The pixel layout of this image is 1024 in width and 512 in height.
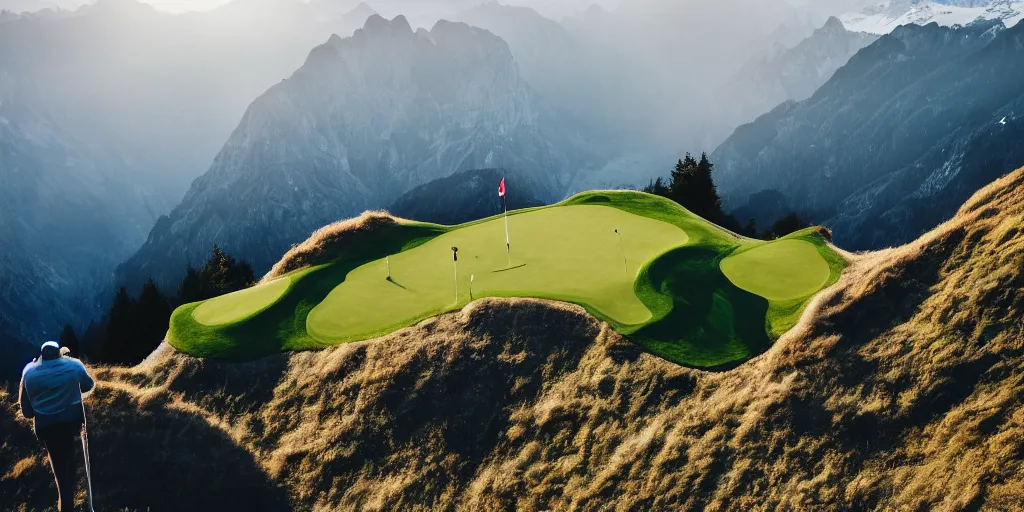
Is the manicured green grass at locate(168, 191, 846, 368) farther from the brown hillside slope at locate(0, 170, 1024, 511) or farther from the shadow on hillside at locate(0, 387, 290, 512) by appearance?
the shadow on hillside at locate(0, 387, 290, 512)

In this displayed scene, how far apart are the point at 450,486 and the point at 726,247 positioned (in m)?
15.2

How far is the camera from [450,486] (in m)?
16.3

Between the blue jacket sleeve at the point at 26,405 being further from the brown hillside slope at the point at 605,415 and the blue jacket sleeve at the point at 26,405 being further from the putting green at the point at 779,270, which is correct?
the putting green at the point at 779,270

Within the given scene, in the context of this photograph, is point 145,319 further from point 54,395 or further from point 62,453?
point 54,395

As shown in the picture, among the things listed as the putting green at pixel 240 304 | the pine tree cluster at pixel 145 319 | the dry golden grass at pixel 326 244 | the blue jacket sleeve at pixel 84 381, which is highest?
the pine tree cluster at pixel 145 319

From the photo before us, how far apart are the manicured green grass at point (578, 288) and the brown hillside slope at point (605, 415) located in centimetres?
97

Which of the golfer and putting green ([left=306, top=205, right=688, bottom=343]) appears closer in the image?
the golfer

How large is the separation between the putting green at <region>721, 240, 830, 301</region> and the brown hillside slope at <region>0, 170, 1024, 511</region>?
150 centimetres

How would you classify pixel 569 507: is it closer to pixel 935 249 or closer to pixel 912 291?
pixel 912 291

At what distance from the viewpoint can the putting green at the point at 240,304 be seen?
2322 centimetres

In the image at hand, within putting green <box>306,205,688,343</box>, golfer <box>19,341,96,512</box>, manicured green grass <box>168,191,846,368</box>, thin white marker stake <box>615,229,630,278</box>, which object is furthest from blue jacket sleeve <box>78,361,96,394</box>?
thin white marker stake <box>615,229,630,278</box>

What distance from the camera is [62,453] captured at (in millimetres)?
14414

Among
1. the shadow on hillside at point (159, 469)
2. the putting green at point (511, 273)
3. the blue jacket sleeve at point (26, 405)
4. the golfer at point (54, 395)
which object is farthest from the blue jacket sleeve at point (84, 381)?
the putting green at point (511, 273)

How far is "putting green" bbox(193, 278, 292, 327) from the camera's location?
76.2 ft
